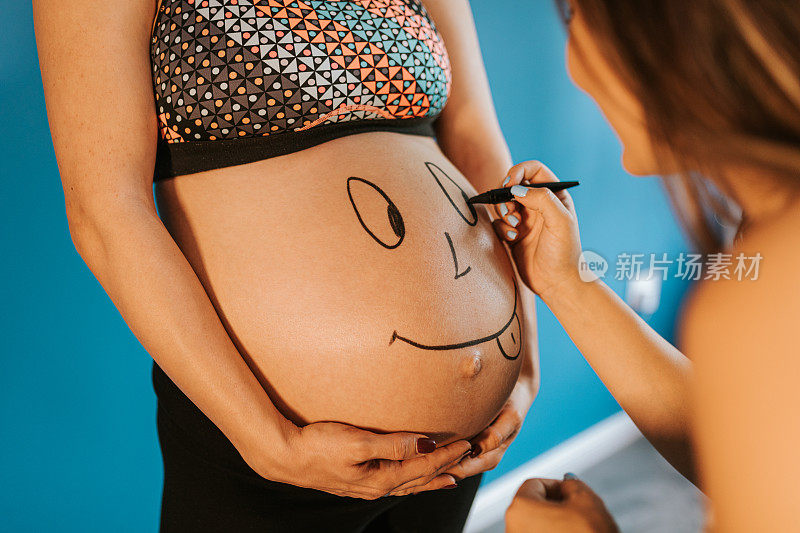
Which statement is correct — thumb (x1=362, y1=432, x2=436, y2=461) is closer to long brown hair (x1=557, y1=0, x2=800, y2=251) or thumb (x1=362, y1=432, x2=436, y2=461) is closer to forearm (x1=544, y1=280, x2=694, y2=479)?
forearm (x1=544, y1=280, x2=694, y2=479)

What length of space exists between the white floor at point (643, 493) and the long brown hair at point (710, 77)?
1752 mm

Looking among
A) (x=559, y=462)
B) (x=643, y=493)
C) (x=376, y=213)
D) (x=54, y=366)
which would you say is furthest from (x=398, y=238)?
(x=643, y=493)

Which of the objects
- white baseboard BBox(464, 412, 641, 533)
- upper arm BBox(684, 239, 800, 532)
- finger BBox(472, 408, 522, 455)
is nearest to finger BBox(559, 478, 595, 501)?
finger BBox(472, 408, 522, 455)

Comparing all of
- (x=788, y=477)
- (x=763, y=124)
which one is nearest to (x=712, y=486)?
(x=788, y=477)

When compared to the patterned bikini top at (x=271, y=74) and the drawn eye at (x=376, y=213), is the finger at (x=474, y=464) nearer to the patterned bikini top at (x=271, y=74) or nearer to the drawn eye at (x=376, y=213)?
the drawn eye at (x=376, y=213)

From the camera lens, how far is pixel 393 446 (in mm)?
660

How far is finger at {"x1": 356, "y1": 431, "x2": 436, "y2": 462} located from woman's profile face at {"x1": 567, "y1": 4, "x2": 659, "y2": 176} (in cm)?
44

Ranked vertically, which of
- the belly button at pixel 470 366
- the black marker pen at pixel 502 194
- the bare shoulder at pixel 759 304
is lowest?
the belly button at pixel 470 366

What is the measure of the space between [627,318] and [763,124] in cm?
38

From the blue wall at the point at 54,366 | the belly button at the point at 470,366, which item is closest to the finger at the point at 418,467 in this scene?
the belly button at the point at 470,366

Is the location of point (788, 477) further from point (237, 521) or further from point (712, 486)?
point (237, 521)

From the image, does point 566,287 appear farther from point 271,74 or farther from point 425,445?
point 271,74

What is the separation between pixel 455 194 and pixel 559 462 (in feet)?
5.74

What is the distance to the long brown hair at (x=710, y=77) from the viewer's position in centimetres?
48
